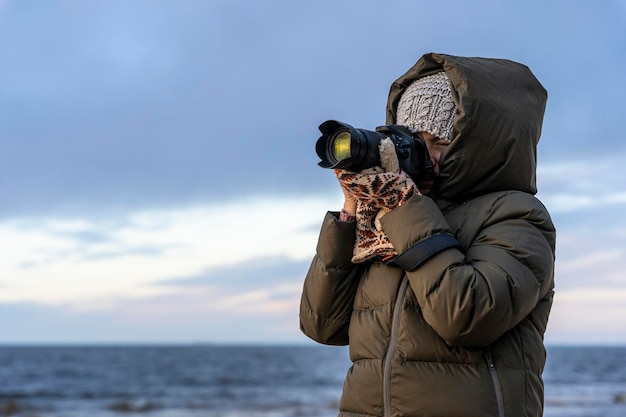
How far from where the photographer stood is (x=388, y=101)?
88.4 inches

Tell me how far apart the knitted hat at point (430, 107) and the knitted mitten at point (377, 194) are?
0.21m

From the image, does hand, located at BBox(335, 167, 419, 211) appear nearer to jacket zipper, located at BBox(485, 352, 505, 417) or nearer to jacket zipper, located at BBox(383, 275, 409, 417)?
jacket zipper, located at BBox(383, 275, 409, 417)

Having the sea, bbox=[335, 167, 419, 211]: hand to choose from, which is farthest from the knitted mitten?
the sea

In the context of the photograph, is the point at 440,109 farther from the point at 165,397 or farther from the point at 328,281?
the point at 165,397

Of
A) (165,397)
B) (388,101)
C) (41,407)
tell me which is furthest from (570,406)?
(388,101)

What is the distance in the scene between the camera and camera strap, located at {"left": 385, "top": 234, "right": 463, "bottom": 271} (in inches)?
68.3

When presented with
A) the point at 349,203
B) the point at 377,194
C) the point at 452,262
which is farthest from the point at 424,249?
the point at 349,203

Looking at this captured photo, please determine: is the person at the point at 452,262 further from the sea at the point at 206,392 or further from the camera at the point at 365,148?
the sea at the point at 206,392

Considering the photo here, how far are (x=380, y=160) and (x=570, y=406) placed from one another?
12.2 meters

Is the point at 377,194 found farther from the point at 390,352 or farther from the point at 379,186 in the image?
the point at 390,352

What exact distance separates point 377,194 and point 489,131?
0.31 meters

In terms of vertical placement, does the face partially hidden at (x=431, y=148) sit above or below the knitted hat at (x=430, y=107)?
below

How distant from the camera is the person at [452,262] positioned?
1.71 m

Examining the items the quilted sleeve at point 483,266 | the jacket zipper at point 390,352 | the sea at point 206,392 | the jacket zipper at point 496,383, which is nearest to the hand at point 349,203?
the quilted sleeve at point 483,266
